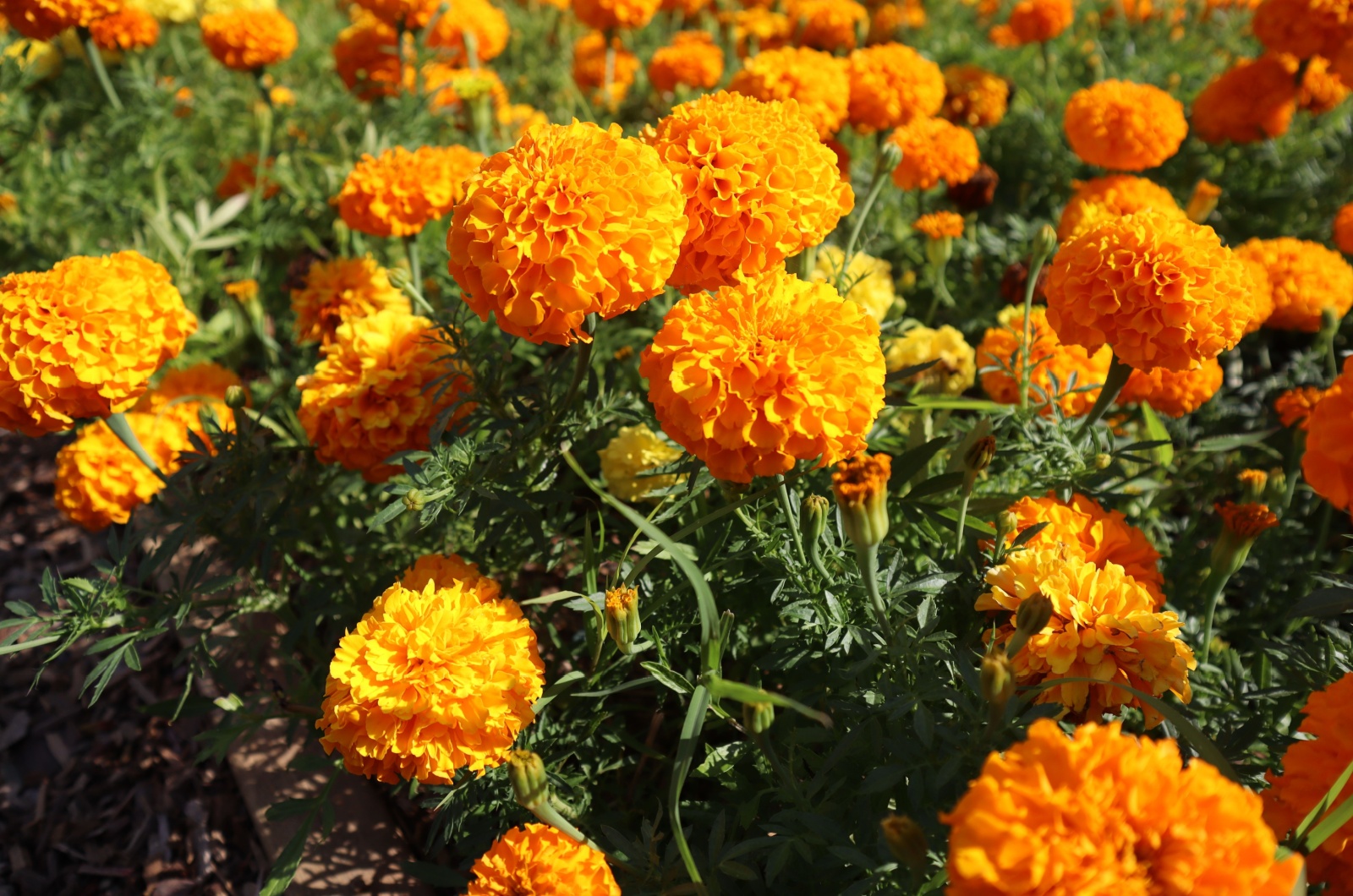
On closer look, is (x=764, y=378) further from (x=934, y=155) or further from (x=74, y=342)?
(x=934, y=155)

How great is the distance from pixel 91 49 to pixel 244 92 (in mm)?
1263

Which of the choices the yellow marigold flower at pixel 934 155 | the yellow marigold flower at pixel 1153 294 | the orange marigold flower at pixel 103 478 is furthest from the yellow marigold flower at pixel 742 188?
the orange marigold flower at pixel 103 478

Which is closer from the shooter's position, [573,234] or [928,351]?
[573,234]

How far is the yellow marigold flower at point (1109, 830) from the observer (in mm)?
864

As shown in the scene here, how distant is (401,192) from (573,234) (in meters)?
1.15

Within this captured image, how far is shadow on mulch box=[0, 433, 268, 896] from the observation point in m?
2.32

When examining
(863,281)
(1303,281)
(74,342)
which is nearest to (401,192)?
(74,342)

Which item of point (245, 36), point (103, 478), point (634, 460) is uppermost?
point (245, 36)

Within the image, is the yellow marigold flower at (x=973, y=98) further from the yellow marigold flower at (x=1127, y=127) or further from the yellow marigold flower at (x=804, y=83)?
the yellow marigold flower at (x=804, y=83)

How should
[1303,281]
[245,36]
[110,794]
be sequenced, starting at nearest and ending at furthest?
[1303,281] < [110,794] < [245,36]

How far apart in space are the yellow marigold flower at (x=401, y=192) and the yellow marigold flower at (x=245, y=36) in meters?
1.15

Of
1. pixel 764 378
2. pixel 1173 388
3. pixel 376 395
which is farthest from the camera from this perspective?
pixel 1173 388

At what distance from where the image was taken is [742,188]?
1.42m

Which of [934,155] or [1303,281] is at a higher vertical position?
[934,155]
